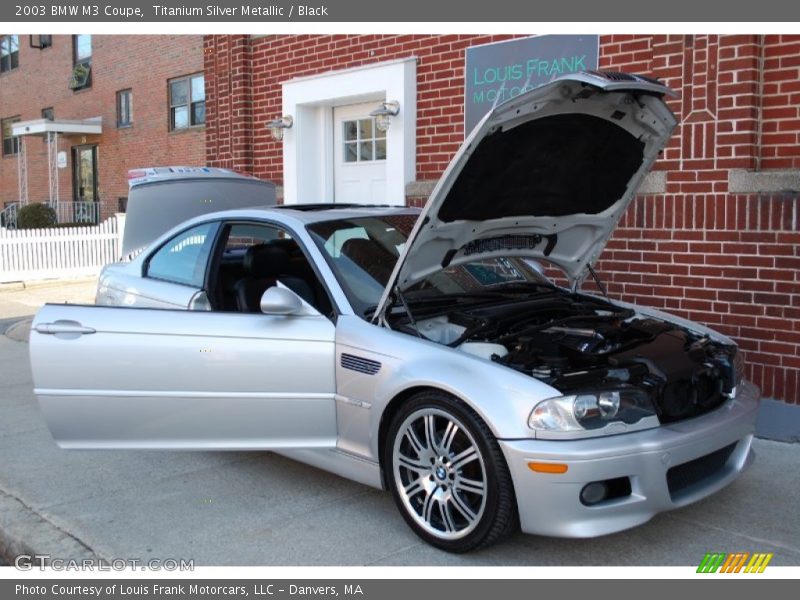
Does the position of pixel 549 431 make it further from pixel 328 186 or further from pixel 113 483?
pixel 328 186

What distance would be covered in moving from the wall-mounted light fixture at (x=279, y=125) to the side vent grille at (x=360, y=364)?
6455mm

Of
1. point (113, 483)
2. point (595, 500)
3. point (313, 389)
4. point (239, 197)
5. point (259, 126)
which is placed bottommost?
point (113, 483)

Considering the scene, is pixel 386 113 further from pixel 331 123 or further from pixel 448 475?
pixel 448 475

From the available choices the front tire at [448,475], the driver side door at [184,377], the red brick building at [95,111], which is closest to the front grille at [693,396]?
the front tire at [448,475]

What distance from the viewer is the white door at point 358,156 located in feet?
30.7

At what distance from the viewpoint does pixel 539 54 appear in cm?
725

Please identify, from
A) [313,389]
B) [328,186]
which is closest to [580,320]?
[313,389]

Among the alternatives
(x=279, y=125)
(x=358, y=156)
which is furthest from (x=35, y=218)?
(x=358, y=156)

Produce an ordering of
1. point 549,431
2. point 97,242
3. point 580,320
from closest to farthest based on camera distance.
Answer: point 549,431 < point 580,320 < point 97,242

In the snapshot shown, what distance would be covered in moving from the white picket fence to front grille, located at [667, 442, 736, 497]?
1328 cm

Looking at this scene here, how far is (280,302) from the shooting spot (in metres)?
4.13

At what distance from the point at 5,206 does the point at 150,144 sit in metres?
9.45

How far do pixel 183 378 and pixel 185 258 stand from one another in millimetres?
1218

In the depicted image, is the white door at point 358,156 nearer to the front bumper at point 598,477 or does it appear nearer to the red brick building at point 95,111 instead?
the front bumper at point 598,477
